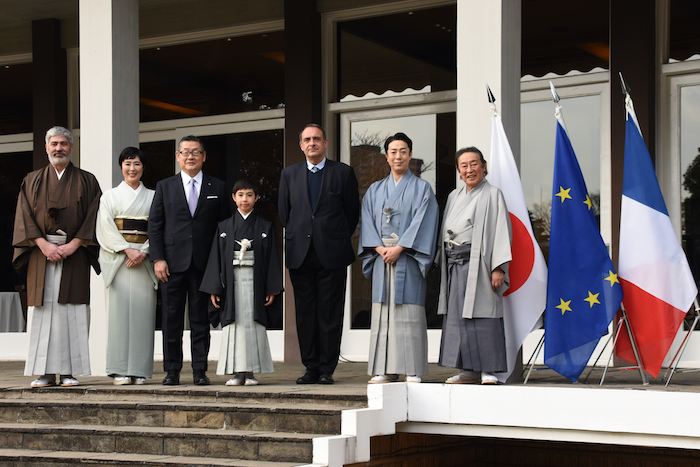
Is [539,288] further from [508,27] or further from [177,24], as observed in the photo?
[177,24]

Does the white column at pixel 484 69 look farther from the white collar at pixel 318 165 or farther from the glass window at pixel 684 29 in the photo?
the glass window at pixel 684 29

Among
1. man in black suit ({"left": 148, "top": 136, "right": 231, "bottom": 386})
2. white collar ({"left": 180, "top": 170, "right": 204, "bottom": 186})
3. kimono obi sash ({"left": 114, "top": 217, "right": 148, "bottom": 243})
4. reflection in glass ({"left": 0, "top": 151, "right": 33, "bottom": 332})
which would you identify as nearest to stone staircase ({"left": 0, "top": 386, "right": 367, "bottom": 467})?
man in black suit ({"left": 148, "top": 136, "right": 231, "bottom": 386})

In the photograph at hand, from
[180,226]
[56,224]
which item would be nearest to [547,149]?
[180,226]

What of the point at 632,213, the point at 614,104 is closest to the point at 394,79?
the point at 614,104

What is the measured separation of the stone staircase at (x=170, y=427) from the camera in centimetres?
431

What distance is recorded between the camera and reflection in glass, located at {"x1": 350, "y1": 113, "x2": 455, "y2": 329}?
7.78 metres

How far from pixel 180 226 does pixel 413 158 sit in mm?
3058

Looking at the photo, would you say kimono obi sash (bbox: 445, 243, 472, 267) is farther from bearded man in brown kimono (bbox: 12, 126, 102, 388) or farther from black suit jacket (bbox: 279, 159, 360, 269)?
bearded man in brown kimono (bbox: 12, 126, 102, 388)

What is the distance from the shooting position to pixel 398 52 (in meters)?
8.00

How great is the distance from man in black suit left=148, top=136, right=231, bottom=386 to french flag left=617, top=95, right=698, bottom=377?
2.63m

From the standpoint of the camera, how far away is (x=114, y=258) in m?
5.57

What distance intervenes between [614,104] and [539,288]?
2.57 meters

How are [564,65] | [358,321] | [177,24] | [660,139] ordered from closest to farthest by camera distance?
[660,139] < [564,65] < [358,321] < [177,24]

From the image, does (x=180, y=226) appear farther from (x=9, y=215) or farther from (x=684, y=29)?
(x=9, y=215)
